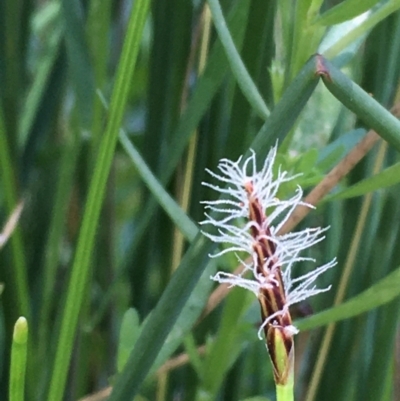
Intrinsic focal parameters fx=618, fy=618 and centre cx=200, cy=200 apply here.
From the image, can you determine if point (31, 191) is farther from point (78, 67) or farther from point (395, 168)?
point (395, 168)

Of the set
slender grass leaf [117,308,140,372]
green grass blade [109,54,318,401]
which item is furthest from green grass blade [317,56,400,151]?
slender grass leaf [117,308,140,372]

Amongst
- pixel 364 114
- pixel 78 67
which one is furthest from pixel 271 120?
pixel 78 67

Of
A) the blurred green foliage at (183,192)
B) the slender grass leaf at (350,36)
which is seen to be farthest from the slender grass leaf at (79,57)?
the slender grass leaf at (350,36)

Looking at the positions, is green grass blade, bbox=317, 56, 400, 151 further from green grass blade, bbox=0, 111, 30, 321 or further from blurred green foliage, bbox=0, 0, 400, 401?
green grass blade, bbox=0, 111, 30, 321

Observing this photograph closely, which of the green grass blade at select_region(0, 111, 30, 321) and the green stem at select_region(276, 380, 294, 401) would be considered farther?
the green grass blade at select_region(0, 111, 30, 321)

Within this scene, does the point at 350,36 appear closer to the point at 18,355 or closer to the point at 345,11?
the point at 345,11

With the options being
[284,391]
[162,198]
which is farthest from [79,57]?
[284,391]

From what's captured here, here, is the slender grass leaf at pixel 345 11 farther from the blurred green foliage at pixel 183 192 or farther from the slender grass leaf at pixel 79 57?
the slender grass leaf at pixel 79 57
